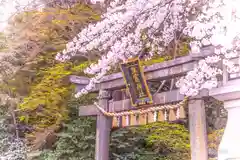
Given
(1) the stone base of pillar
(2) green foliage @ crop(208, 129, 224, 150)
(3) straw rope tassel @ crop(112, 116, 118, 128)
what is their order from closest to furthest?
(1) the stone base of pillar, (3) straw rope tassel @ crop(112, 116, 118, 128), (2) green foliage @ crop(208, 129, 224, 150)

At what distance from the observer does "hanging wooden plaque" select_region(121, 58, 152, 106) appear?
439cm

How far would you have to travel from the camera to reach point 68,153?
21.7 ft

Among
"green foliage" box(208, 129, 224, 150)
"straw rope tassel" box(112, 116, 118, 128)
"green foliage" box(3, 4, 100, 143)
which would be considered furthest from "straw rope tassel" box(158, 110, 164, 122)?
"green foliage" box(3, 4, 100, 143)

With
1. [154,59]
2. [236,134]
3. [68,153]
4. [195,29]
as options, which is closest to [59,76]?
[68,153]

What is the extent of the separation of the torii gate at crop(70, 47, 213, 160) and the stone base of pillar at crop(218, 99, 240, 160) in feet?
0.84

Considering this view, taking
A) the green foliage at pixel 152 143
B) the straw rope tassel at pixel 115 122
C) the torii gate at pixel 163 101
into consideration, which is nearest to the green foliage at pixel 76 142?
the green foliage at pixel 152 143

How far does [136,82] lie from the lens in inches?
176

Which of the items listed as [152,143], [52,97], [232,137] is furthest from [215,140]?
[52,97]

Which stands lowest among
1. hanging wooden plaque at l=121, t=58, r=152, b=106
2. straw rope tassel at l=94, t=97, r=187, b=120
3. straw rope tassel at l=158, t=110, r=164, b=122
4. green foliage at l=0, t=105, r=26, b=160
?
green foliage at l=0, t=105, r=26, b=160

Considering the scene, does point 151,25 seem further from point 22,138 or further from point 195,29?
point 22,138

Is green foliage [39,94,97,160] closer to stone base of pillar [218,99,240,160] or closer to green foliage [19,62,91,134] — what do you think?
green foliage [19,62,91,134]

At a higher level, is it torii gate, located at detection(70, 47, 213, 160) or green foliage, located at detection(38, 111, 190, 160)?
torii gate, located at detection(70, 47, 213, 160)

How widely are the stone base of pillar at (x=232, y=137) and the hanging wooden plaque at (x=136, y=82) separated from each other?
3.88ft

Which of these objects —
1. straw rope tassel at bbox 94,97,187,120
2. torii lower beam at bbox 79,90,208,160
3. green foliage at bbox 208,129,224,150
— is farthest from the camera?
green foliage at bbox 208,129,224,150
